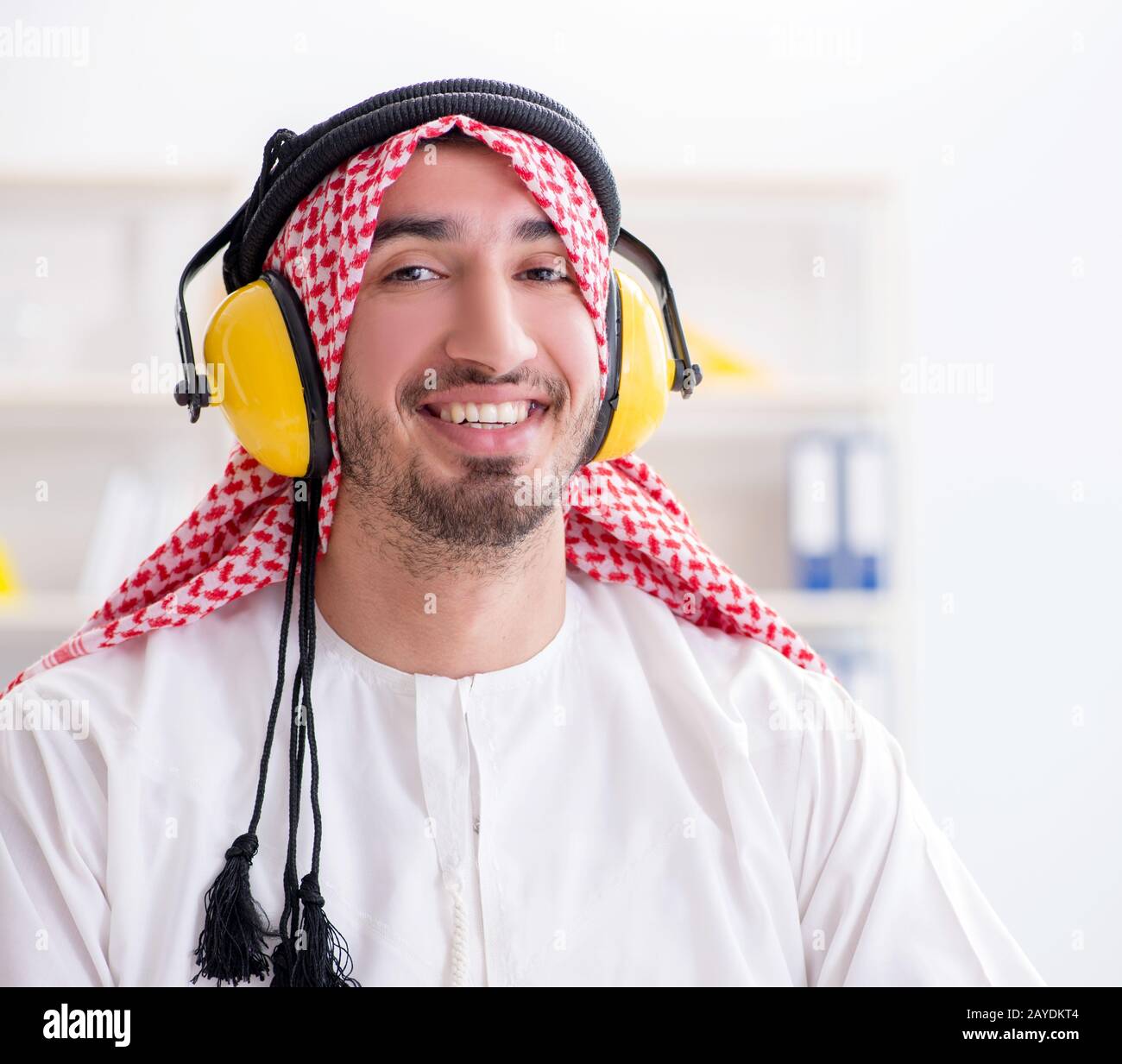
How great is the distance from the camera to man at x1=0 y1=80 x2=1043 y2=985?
1.23 metres

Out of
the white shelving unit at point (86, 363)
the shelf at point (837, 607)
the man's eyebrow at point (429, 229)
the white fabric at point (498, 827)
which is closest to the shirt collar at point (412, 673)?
the white fabric at point (498, 827)

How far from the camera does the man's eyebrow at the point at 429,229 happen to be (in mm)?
1365

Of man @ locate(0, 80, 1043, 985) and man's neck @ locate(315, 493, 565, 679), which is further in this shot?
man's neck @ locate(315, 493, 565, 679)

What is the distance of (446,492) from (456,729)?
0.26 m

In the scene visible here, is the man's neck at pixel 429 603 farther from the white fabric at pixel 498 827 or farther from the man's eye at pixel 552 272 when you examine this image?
the man's eye at pixel 552 272

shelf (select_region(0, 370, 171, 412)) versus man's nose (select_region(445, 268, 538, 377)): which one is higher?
man's nose (select_region(445, 268, 538, 377))

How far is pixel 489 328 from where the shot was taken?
1.33 meters

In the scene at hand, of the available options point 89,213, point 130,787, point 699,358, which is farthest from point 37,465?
point 130,787

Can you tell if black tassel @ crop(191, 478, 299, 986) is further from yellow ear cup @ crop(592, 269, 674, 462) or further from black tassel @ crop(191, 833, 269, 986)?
yellow ear cup @ crop(592, 269, 674, 462)

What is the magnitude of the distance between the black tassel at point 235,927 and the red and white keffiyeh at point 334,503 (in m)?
0.30

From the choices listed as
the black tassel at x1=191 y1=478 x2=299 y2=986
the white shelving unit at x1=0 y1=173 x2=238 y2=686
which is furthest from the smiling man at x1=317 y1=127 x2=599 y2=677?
the white shelving unit at x1=0 y1=173 x2=238 y2=686

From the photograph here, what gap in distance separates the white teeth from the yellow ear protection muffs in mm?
103
